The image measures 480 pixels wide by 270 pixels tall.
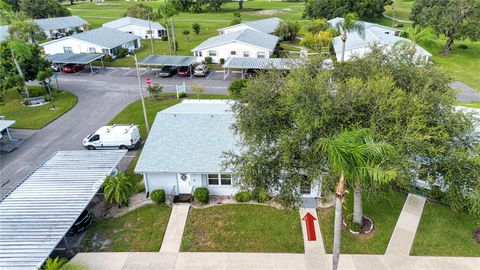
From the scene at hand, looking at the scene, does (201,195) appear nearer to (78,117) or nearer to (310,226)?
(310,226)

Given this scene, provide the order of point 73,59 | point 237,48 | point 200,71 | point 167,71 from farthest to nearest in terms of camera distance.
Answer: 1. point 237,48
2. point 73,59
3. point 167,71
4. point 200,71

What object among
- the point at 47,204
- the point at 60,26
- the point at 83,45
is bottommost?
the point at 47,204

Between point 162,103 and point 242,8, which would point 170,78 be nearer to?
point 162,103

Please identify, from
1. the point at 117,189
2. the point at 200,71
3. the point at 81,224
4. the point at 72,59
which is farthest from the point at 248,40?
the point at 81,224

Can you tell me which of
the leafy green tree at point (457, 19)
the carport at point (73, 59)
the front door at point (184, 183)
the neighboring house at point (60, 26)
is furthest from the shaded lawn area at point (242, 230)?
the neighboring house at point (60, 26)

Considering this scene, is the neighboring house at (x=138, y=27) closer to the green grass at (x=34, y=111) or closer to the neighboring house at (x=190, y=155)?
the green grass at (x=34, y=111)
